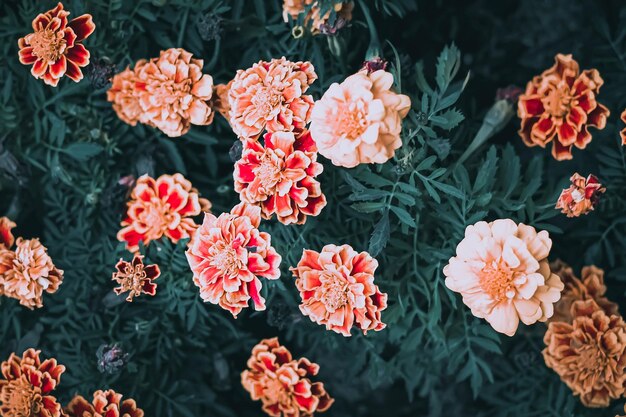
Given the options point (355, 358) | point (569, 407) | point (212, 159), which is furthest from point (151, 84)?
point (569, 407)

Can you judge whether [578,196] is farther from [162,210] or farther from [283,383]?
[162,210]

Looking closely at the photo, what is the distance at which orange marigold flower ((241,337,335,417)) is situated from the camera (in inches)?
61.8

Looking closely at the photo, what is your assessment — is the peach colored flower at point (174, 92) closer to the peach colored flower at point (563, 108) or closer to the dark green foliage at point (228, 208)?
the dark green foliage at point (228, 208)

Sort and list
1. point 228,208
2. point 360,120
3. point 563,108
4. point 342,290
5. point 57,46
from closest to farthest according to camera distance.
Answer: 1. point 360,120
2. point 342,290
3. point 57,46
4. point 563,108
5. point 228,208

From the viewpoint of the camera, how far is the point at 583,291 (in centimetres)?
157

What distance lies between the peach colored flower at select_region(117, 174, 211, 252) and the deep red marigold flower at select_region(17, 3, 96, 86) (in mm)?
272

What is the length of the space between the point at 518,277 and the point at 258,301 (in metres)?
0.47

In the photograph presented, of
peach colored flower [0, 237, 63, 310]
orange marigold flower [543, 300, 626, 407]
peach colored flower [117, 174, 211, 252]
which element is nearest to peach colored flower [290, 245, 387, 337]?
peach colored flower [117, 174, 211, 252]

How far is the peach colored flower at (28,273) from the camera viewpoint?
152cm

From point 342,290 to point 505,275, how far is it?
29cm

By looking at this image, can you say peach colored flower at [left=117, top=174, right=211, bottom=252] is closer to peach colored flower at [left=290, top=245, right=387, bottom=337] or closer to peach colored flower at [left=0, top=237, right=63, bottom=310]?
peach colored flower at [left=0, top=237, right=63, bottom=310]

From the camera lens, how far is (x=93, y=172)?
1689 millimetres

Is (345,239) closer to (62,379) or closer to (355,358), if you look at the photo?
(355,358)

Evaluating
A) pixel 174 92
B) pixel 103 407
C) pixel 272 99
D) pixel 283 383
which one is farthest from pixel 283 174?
pixel 103 407
